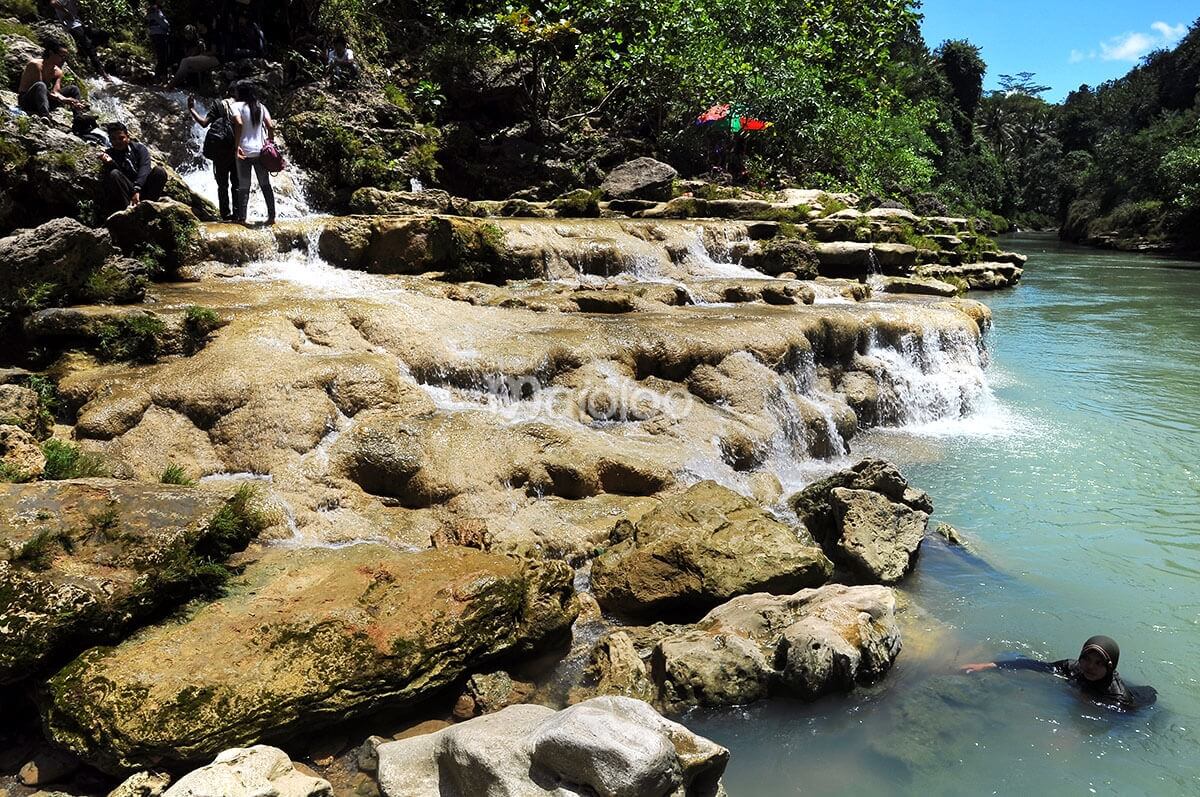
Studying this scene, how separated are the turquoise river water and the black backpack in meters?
9.94

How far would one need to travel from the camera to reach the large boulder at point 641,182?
2012 cm

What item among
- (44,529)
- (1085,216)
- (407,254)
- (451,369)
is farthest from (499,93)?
(1085,216)

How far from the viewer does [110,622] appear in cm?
420

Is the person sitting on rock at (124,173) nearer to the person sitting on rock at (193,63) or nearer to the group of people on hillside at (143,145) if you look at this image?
the group of people on hillside at (143,145)

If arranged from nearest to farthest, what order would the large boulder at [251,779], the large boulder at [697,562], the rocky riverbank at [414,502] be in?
the large boulder at [251,779]
the rocky riverbank at [414,502]
the large boulder at [697,562]

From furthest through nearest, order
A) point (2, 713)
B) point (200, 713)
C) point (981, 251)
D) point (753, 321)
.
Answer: point (981, 251)
point (753, 321)
point (2, 713)
point (200, 713)

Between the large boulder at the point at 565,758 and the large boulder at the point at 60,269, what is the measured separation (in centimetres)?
647

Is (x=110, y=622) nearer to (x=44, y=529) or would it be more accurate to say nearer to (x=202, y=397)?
(x=44, y=529)

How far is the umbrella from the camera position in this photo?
→ 75.2ft

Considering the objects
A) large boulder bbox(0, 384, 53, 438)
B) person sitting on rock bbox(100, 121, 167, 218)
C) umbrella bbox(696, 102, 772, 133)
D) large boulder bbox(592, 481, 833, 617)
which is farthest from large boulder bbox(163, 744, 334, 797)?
umbrella bbox(696, 102, 772, 133)

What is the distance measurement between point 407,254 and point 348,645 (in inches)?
337

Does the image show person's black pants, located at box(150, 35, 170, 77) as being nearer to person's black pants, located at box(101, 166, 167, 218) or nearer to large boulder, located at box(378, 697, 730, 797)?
person's black pants, located at box(101, 166, 167, 218)

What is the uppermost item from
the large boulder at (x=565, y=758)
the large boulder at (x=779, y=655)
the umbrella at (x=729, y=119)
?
the umbrella at (x=729, y=119)

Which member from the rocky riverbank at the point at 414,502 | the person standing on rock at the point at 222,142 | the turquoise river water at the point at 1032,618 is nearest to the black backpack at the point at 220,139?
the person standing on rock at the point at 222,142
